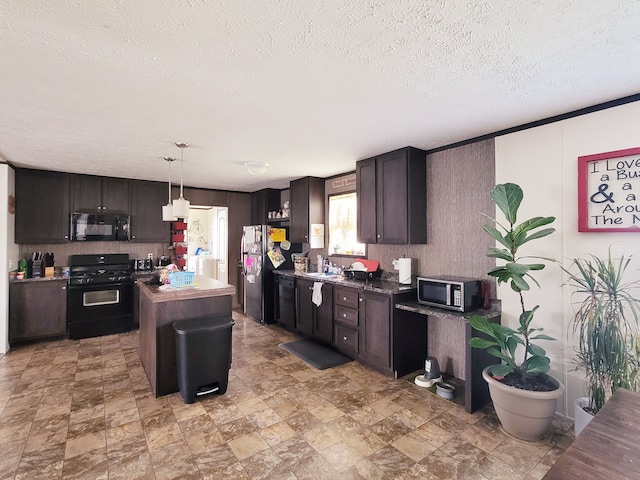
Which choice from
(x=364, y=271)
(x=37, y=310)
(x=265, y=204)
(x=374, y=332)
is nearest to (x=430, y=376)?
(x=374, y=332)

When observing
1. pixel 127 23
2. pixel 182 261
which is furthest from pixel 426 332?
pixel 182 261

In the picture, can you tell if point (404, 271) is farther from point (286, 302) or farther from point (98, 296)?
point (98, 296)

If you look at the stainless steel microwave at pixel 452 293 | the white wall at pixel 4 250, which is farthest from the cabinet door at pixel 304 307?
the white wall at pixel 4 250

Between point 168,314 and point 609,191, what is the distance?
370 cm

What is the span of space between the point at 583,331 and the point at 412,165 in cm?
207

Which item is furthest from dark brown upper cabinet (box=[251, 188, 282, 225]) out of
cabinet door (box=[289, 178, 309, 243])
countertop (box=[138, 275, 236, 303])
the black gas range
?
countertop (box=[138, 275, 236, 303])

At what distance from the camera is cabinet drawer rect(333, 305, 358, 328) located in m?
3.70

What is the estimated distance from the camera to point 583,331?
7.28ft

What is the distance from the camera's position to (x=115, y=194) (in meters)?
5.07

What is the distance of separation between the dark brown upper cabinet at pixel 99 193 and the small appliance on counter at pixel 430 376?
493 centimetres

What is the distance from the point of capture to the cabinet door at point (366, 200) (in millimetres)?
3832

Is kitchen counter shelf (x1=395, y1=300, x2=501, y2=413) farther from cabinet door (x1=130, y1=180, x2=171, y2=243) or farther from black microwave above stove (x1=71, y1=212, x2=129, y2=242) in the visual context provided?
black microwave above stove (x1=71, y1=212, x2=129, y2=242)

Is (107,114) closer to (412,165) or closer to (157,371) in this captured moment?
(157,371)

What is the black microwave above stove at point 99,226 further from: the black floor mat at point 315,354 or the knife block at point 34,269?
the black floor mat at point 315,354
